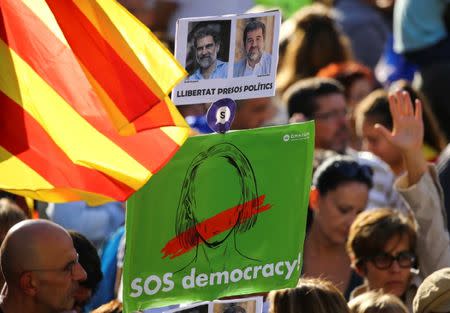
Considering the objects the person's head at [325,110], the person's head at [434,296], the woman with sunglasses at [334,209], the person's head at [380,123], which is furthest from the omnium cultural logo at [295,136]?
the person's head at [325,110]

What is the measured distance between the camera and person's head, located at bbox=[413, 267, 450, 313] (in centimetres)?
502

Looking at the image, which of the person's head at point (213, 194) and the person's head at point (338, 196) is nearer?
the person's head at point (213, 194)

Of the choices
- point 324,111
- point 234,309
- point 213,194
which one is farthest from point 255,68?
point 324,111

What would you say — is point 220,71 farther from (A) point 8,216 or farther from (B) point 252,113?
(B) point 252,113

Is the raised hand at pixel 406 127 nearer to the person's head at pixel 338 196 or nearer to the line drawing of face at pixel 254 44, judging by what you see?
the person's head at pixel 338 196

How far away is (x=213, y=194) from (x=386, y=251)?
162 cm

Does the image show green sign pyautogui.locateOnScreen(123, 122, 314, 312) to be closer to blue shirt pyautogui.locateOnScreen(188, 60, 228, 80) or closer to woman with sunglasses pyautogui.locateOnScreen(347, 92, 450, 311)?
blue shirt pyautogui.locateOnScreen(188, 60, 228, 80)

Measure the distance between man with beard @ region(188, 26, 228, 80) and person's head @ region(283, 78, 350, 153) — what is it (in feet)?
11.2

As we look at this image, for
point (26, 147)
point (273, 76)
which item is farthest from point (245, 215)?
point (26, 147)

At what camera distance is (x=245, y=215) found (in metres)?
4.77

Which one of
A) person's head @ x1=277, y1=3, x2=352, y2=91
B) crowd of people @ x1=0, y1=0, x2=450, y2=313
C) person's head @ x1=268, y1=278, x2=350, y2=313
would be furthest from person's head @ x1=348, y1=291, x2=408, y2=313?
Result: person's head @ x1=277, y1=3, x2=352, y2=91

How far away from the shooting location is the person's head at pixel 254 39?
4.72 meters

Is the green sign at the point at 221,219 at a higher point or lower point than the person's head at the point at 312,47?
lower

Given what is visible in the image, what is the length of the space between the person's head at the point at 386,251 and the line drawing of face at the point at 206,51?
1.74m
